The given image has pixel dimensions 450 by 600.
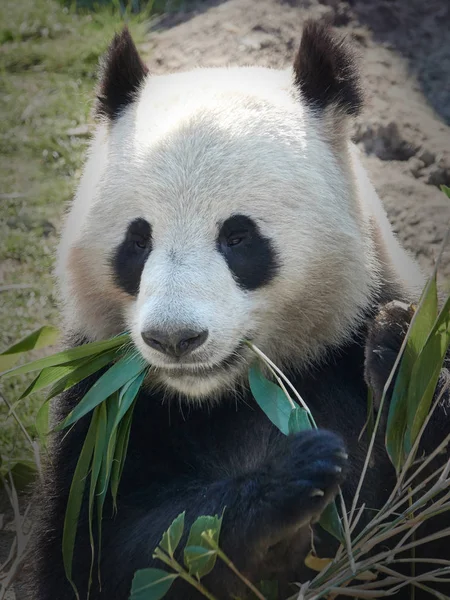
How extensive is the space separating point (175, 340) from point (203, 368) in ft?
0.84

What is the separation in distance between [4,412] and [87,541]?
1.91 meters

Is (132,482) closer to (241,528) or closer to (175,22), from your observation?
(241,528)

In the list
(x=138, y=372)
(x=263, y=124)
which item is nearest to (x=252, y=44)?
(x=263, y=124)

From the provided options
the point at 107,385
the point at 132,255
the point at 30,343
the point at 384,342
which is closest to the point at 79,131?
the point at 30,343

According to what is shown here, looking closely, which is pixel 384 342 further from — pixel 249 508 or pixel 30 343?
pixel 30 343

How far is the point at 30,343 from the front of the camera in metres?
3.58

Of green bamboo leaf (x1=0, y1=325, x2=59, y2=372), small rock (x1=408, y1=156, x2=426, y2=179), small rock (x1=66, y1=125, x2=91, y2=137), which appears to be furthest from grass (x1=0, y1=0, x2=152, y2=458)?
small rock (x1=408, y1=156, x2=426, y2=179)

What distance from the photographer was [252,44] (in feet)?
20.4

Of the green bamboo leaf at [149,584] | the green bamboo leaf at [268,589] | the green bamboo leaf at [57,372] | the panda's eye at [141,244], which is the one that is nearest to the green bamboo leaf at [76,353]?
the green bamboo leaf at [57,372]

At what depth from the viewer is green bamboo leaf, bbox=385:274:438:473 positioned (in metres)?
2.97

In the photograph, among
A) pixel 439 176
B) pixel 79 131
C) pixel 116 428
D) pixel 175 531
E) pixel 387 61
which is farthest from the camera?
pixel 387 61

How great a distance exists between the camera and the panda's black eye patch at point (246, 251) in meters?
3.09

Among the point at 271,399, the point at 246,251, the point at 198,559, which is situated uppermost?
the point at 246,251

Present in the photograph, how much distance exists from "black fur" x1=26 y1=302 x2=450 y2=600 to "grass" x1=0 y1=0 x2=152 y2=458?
4.78ft
